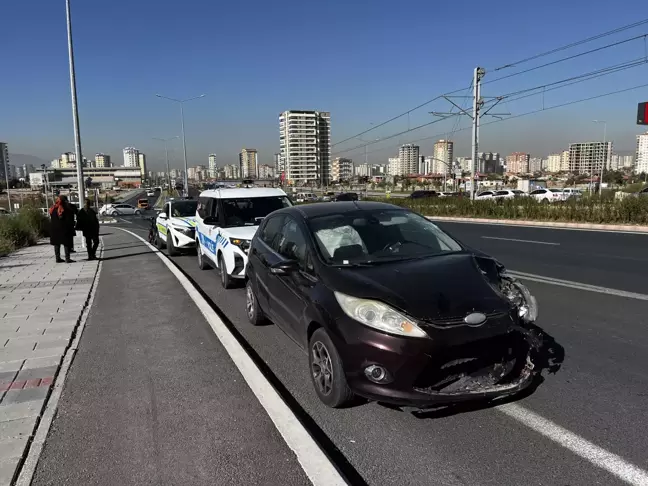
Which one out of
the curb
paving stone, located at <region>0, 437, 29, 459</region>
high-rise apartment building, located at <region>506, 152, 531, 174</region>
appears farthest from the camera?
high-rise apartment building, located at <region>506, 152, 531, 174</region>

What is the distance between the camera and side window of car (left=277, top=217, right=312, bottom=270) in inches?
174

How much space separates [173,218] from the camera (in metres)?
13.2

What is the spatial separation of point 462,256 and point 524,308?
78cm

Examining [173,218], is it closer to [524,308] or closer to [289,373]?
[289,373]

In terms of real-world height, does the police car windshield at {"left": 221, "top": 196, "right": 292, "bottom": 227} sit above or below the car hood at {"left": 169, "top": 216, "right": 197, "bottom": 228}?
above

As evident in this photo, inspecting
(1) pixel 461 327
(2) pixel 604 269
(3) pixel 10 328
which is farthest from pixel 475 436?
(2) pixel 604 269

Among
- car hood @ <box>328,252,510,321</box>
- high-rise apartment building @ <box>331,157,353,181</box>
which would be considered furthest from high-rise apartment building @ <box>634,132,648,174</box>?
car hood @ <box>328,252,510,321</box>

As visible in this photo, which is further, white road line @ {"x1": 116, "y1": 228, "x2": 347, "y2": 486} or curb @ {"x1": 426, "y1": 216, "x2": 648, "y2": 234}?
curb @ {"x1": 426, "y1": 216, "x2": 648, "y2": 234}

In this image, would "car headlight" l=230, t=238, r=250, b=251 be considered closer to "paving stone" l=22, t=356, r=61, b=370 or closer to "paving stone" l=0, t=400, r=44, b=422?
"paving stone" l=22, t=356, r=61, b=370

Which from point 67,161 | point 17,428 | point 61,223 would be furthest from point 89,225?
point 67,161

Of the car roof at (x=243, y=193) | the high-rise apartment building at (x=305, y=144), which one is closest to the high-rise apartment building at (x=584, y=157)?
the high-rise apartment building at (x=305, y=144)

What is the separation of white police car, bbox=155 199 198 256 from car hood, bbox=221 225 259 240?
4229 millimetres

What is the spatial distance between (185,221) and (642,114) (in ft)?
75.1

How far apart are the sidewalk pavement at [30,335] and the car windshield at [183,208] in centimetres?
265
